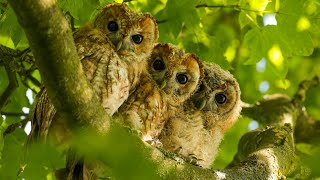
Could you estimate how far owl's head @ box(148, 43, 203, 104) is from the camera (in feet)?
12.0

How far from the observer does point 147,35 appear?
3.54m

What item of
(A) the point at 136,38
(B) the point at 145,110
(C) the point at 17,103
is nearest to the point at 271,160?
(B) the point at 145,110

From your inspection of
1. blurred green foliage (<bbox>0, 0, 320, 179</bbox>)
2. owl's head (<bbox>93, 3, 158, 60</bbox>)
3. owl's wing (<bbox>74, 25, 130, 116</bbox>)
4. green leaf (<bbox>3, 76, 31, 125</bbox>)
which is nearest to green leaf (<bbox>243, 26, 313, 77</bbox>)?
blurred green foliage (<bbox>0, 0, 320, 179</bbox>)

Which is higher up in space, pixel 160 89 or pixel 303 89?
pixel 303 89

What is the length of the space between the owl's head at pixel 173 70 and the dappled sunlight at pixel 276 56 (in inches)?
20.2

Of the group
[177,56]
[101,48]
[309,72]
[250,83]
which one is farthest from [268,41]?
[309,72]

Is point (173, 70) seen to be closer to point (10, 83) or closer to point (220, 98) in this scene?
point (220, 98)

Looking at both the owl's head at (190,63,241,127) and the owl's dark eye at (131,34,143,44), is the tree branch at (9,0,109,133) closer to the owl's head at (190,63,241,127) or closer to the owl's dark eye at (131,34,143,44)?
the owl's dark eye at (131,34,143,44)

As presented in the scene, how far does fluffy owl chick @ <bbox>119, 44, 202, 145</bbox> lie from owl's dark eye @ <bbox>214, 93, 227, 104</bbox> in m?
0.36

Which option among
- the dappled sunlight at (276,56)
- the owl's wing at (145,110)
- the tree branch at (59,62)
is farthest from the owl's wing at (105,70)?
the dappled sunlight at (276,56)

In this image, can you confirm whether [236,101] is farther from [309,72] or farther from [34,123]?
[309,72]

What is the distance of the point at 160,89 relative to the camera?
142 inches

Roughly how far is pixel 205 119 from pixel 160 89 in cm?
56

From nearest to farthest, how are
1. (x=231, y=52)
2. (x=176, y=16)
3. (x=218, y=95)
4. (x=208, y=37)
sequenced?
(x=176, y=16) → (x=218, y=95) → (x=208, y=37) → (x=231, y=52)
